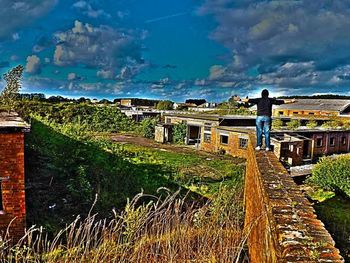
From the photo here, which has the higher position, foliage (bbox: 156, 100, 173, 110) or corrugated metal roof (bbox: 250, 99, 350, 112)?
corrugated metal roof (bbox: 250, 99, 350, 112)

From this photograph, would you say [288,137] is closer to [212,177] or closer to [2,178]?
[212,177]

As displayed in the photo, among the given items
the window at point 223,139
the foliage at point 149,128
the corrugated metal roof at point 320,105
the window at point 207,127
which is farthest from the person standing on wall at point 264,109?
the corrugated metal roof at point 320,105

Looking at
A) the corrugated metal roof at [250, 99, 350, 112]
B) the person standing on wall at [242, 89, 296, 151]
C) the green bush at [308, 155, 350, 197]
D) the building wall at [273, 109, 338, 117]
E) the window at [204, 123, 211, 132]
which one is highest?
the corrugated metal roof at [250, 99, 350, 112]

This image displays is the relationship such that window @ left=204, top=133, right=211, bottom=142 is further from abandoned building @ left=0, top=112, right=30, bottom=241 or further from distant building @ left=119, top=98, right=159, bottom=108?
distant building @ left=119, top=98, right=159, bottom=108

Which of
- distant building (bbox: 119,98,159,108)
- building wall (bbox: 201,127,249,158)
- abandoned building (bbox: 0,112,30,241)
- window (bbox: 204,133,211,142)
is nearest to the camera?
abandoned building (bbox: 0,112,30,241)

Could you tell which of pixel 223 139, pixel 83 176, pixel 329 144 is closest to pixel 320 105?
pixel 329 144

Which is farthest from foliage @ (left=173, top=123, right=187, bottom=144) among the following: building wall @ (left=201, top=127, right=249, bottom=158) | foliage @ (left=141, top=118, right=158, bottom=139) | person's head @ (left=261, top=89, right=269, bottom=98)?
person's head @ (left=261, top=89, right=269, bottom=98)

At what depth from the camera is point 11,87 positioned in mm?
12008

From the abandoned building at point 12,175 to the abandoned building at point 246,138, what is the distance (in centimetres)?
1609

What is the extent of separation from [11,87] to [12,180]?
536cm

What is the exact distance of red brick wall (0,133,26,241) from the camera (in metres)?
7.54

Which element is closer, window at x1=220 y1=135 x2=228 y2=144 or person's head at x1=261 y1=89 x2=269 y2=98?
person's head at x1=261 y1=89 x2=269 y2=98

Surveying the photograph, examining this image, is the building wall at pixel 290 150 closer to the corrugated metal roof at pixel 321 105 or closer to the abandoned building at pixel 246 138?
the abandoned building at pixel 246 138

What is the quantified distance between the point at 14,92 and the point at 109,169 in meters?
4.43
